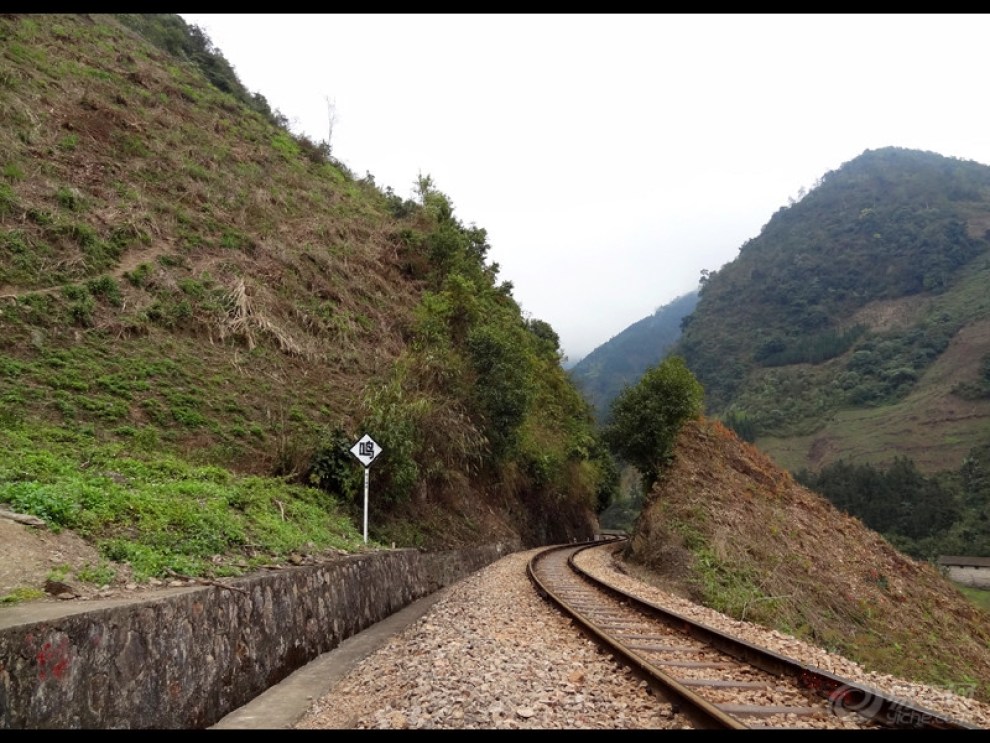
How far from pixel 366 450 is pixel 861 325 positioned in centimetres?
13193

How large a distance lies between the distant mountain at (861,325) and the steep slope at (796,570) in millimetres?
→ 68171

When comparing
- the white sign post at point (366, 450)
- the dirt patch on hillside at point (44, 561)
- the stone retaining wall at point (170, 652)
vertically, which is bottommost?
the stone retaining wall at point (170, 652)

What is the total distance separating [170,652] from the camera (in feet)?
16.9

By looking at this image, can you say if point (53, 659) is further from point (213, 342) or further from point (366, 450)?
point (213, 342)

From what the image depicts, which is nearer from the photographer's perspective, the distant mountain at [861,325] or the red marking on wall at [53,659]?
the red marking on wall at [53,659]

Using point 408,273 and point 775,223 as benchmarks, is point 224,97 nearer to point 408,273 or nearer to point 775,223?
point 408,273

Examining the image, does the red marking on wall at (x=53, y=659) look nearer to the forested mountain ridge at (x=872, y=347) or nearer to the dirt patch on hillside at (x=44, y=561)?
the dirt patch on hillside at (x=44, y=561)

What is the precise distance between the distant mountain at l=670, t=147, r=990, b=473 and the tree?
6815cm

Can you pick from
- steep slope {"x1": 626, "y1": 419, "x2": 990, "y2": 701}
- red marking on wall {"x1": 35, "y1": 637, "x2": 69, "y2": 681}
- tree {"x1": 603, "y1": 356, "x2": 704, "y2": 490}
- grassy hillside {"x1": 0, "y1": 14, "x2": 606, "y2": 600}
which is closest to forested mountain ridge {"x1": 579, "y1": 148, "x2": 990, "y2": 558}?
tree {"x1": 603, "y1": 356, "x2": 704, "y2": 490}

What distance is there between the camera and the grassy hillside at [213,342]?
9.86m

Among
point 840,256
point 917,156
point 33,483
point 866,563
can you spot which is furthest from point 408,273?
point 917,156

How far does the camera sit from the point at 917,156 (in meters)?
198

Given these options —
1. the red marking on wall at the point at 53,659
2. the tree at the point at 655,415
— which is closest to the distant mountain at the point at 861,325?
the tree at the point at 655,415
